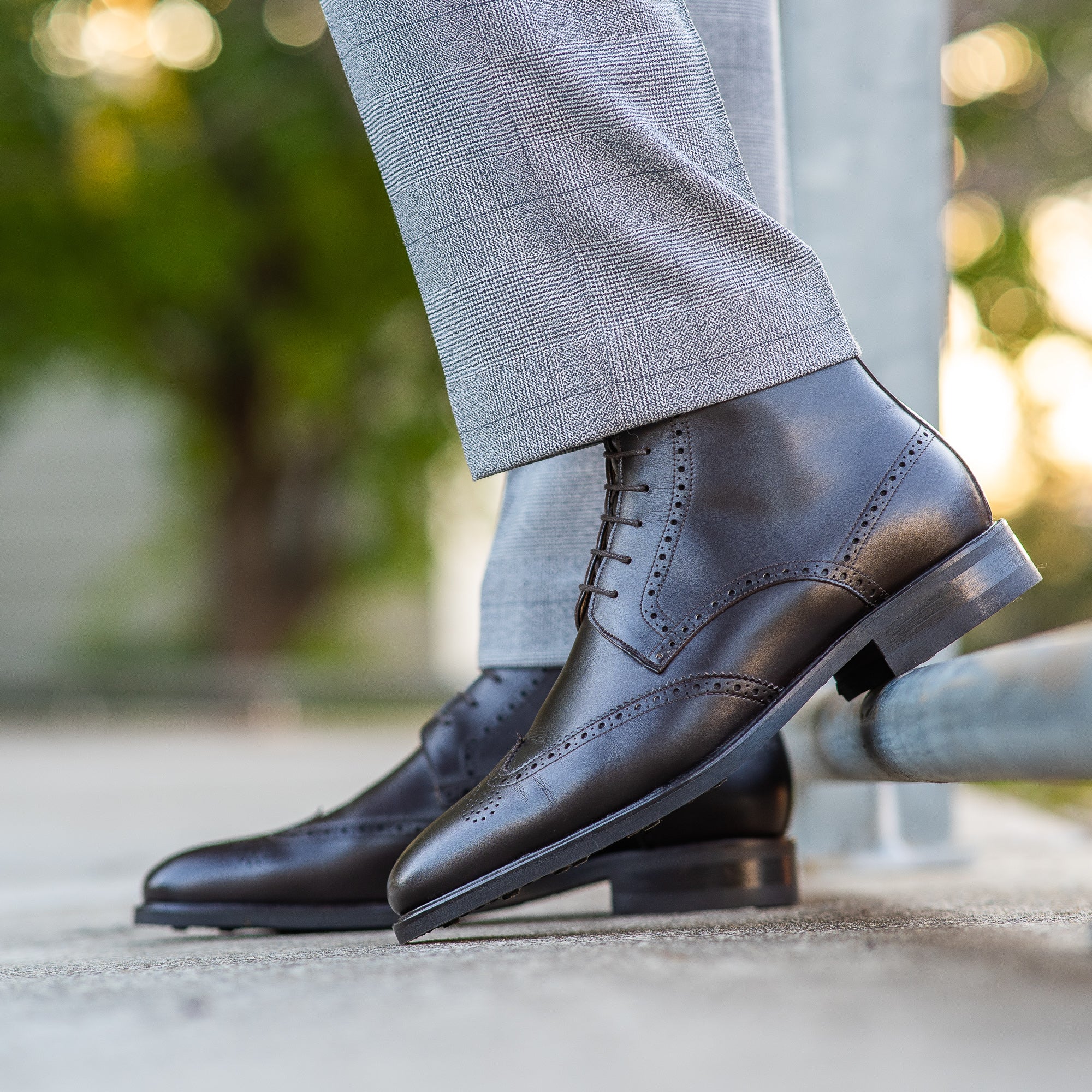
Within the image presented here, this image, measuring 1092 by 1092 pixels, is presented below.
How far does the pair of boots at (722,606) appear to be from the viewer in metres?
0.90

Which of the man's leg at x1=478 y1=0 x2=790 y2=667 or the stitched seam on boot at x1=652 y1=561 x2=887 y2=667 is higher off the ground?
the man's leg at x1=478 y1=0 x2=790 y2=667

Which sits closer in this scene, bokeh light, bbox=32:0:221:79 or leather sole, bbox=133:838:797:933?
leather sole, bbox=133:838:797:933

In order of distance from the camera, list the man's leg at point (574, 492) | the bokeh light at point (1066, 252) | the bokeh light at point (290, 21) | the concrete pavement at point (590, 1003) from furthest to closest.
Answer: the bokeh light at point (1066, 252)
the bokeh light at point (290, 21)
the man's leg at point (574, 492)
the concrete pavement at point (590, 1003)

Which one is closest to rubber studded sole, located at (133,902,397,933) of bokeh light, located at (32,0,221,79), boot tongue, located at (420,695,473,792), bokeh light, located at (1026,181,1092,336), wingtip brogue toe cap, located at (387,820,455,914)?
boot tongue, located at (420,695,473,792)

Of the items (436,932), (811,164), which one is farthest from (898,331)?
(436,932)

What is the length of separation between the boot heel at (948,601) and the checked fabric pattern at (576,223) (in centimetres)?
19

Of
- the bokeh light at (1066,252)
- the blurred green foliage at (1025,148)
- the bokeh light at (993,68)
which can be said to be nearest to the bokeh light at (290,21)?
the bokeh light at (993,68)

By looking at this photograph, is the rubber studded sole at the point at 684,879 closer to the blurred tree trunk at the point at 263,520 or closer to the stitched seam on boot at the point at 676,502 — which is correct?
the stitched seam on boot at the point at 676,502

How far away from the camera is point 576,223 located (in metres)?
0.94

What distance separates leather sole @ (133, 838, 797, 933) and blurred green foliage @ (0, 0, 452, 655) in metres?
6.30

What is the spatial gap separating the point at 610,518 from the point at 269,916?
487 mm

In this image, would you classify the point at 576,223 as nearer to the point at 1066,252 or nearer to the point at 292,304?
the point at 292,304

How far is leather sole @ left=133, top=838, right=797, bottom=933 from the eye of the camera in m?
1.09

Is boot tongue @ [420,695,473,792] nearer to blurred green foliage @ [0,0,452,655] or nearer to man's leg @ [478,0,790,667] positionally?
man's leg @ [478,0,790,667]
